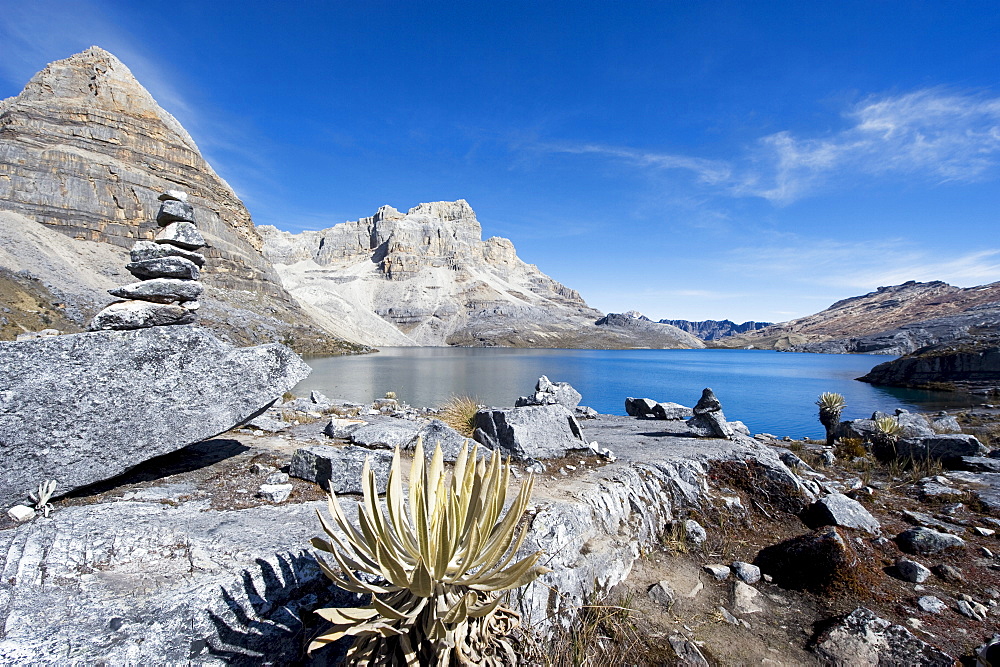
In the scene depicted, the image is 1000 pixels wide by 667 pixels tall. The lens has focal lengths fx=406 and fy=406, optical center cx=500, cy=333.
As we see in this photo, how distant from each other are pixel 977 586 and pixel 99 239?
98.4 meters

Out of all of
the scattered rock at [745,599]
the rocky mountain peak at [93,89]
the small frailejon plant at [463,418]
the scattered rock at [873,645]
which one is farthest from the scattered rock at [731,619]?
the rocky mountain peak at [93,89]

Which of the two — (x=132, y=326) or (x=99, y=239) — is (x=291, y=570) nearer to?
(x=132, y=326)

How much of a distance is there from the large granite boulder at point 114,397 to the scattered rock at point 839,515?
26.9 ft

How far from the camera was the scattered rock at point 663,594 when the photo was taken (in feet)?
14.9

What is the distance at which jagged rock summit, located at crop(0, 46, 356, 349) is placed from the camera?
55938 millimetres

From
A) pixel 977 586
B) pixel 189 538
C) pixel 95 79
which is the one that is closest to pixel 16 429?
pixel 189 538

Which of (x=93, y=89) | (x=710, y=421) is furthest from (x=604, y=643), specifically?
(x=93, y=89)

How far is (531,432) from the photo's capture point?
772 centimetres

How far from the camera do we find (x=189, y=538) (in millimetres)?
3609

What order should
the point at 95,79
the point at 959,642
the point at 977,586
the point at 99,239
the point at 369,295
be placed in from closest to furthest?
the point at 959,642 → the point at 977,586 → the point at 99,239 → the point at 95,79 → the point at 369,295

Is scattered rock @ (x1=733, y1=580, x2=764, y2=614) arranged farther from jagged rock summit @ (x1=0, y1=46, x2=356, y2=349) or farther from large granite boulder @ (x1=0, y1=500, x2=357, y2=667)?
jagged rock summit @ (x1=0, y1=46, x2=356, y2=349)

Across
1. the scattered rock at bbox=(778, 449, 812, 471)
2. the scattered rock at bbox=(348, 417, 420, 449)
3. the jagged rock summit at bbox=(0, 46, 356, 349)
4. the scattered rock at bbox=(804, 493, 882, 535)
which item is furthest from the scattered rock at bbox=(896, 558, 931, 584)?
the jagged rock summit at bbox=(0, 46, 356, 349)

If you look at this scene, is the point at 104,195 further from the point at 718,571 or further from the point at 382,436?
the point at 718,571

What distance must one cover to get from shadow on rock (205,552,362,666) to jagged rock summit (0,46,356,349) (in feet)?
198
